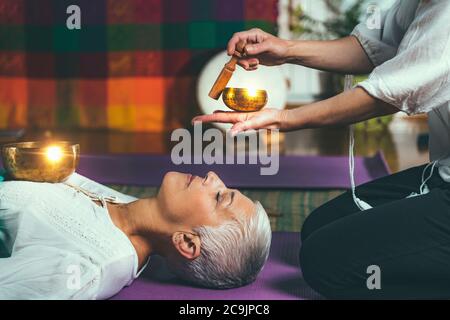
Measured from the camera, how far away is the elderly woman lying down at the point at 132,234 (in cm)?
146

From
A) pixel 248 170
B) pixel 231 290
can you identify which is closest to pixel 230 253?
pixel 231 290

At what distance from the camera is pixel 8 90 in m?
4.08

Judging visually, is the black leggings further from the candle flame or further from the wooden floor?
the wooden floor

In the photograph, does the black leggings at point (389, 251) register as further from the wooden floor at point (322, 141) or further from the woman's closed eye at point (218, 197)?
the wooden floor at point (322, 141)

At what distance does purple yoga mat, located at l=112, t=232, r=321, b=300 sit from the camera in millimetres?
1545

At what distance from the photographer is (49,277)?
141 cm

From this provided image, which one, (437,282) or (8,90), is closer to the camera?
(437,282)

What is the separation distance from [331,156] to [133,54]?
4.33 ft

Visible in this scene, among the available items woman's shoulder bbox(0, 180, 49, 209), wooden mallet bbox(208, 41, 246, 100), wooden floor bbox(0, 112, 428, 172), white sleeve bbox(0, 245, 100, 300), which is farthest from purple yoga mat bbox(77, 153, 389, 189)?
white sleeve bbox(0, 245, 100, 300)

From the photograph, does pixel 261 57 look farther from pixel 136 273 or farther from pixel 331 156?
pixel 331 156

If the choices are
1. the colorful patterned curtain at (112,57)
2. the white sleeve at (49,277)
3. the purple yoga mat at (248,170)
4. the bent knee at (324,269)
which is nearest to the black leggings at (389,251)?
the bent knee at (324,269)

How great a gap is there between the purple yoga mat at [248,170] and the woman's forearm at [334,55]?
912 millimetres
